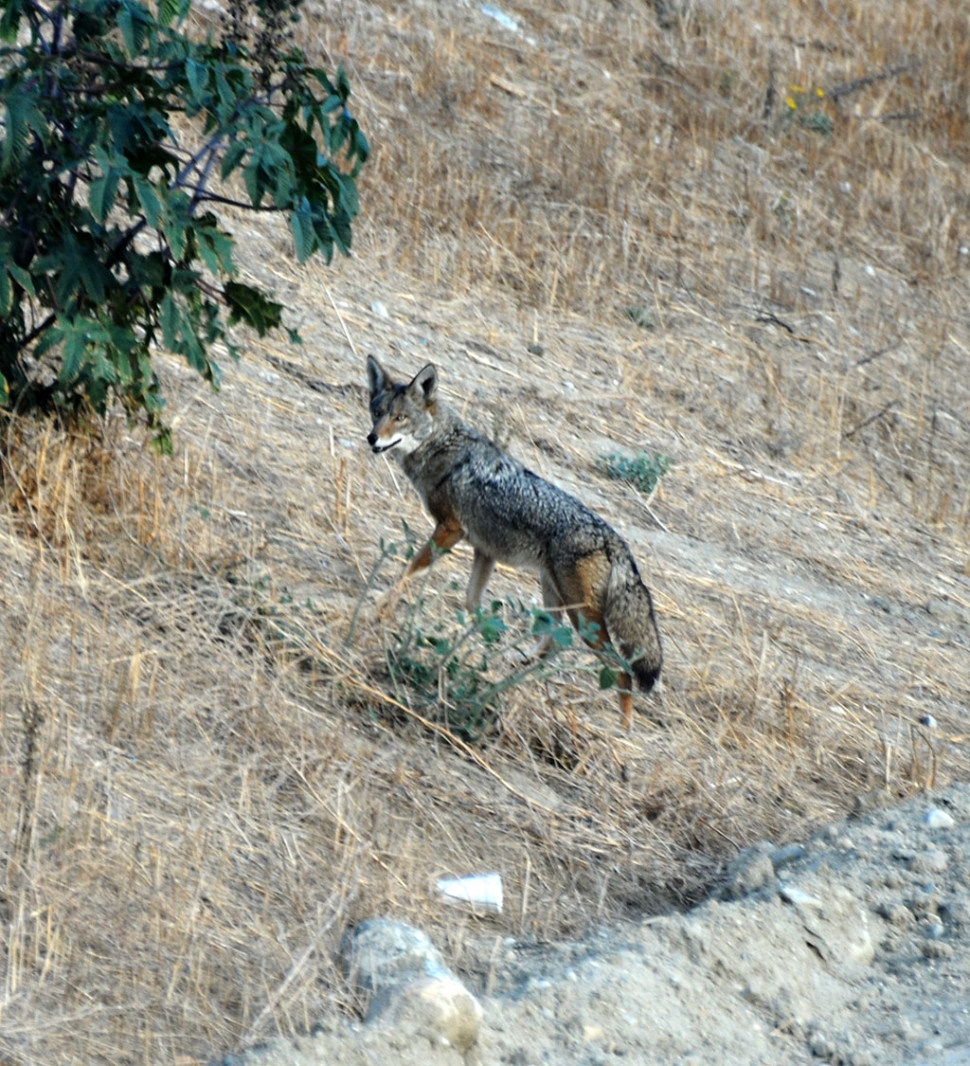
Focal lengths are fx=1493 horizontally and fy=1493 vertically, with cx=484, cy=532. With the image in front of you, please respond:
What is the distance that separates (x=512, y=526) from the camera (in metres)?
6.99

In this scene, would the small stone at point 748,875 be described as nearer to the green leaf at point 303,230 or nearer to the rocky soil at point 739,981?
the rocky soil at point 739,981

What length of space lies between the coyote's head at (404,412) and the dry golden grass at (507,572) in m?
0.43

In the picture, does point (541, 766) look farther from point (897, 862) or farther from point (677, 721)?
point (897, 862)

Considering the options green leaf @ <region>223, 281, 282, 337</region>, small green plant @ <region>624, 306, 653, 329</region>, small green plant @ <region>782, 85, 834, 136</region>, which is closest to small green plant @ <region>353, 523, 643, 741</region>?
green leaf @ <region>223, 281, 282, 337</region>

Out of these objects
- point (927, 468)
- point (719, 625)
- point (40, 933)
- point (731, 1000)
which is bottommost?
point (927, 468)

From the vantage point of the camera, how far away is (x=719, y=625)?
7852mm

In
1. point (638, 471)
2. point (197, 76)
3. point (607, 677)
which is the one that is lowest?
point (638, 471)

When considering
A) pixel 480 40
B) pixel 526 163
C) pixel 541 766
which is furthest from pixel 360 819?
pixel 480 40

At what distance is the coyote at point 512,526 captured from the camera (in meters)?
6.60

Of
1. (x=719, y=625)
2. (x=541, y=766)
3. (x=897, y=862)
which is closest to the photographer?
(x=897, y=862)

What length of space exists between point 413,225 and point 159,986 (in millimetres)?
9125

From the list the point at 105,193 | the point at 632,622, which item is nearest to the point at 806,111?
the point at 632,622

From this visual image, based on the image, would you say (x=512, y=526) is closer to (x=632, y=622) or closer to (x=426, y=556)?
(x=426, y=556)

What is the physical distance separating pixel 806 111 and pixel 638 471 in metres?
8.66
